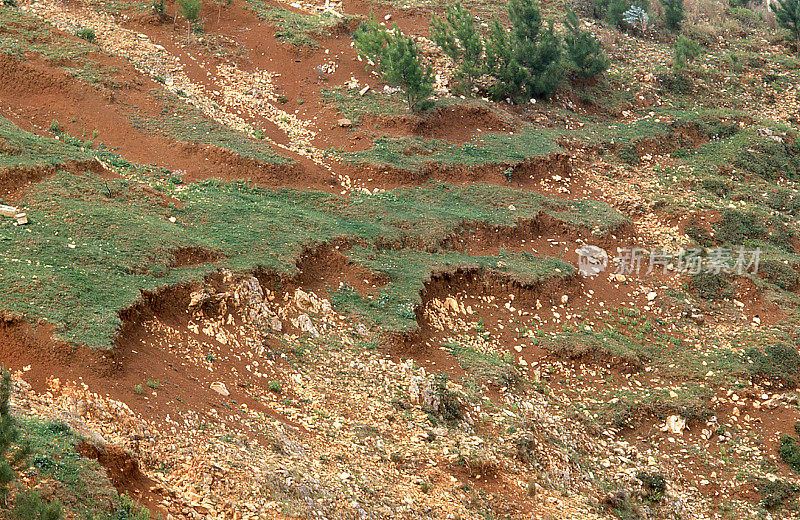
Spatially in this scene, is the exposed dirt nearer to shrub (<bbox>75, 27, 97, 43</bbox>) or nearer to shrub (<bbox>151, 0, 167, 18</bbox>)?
shrub (<bbox>151, 0, 167, 18</bbox>)

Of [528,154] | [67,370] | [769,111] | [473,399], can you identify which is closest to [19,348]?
[67,370]

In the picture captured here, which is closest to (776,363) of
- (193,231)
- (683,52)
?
(193,231)

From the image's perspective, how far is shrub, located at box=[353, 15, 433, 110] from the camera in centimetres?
2325

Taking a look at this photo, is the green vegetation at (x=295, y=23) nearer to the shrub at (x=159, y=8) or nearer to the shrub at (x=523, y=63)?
the shrub at (x=159, y=8)

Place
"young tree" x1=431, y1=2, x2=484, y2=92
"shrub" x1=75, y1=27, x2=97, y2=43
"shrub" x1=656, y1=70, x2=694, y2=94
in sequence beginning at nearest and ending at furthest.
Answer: "shrub" x1=75, y1=27, x2=97, y2=43
"young tree" x1=431, y1=2, x2=484, y2=92
"shrub" x1=656, y1=70, x2=694, y2=94

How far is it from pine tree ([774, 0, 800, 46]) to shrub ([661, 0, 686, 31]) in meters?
3.43

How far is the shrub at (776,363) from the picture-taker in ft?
59.7

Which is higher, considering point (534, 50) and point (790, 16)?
point (790, 16)

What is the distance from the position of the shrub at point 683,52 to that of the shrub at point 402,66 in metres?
9.82

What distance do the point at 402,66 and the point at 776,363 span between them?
37.0 ft

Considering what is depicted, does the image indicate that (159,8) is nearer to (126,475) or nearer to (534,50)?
(534,50)

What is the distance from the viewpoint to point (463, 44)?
86.5 feet

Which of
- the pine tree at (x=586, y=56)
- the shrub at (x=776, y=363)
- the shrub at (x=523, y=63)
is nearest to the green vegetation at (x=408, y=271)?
the shrub at (x=776, y=363)

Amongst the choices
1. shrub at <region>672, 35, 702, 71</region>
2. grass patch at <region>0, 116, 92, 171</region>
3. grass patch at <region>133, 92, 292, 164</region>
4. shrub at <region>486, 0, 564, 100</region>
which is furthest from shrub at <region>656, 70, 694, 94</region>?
grass patch at <region>0, 116, 92, 171</region>
